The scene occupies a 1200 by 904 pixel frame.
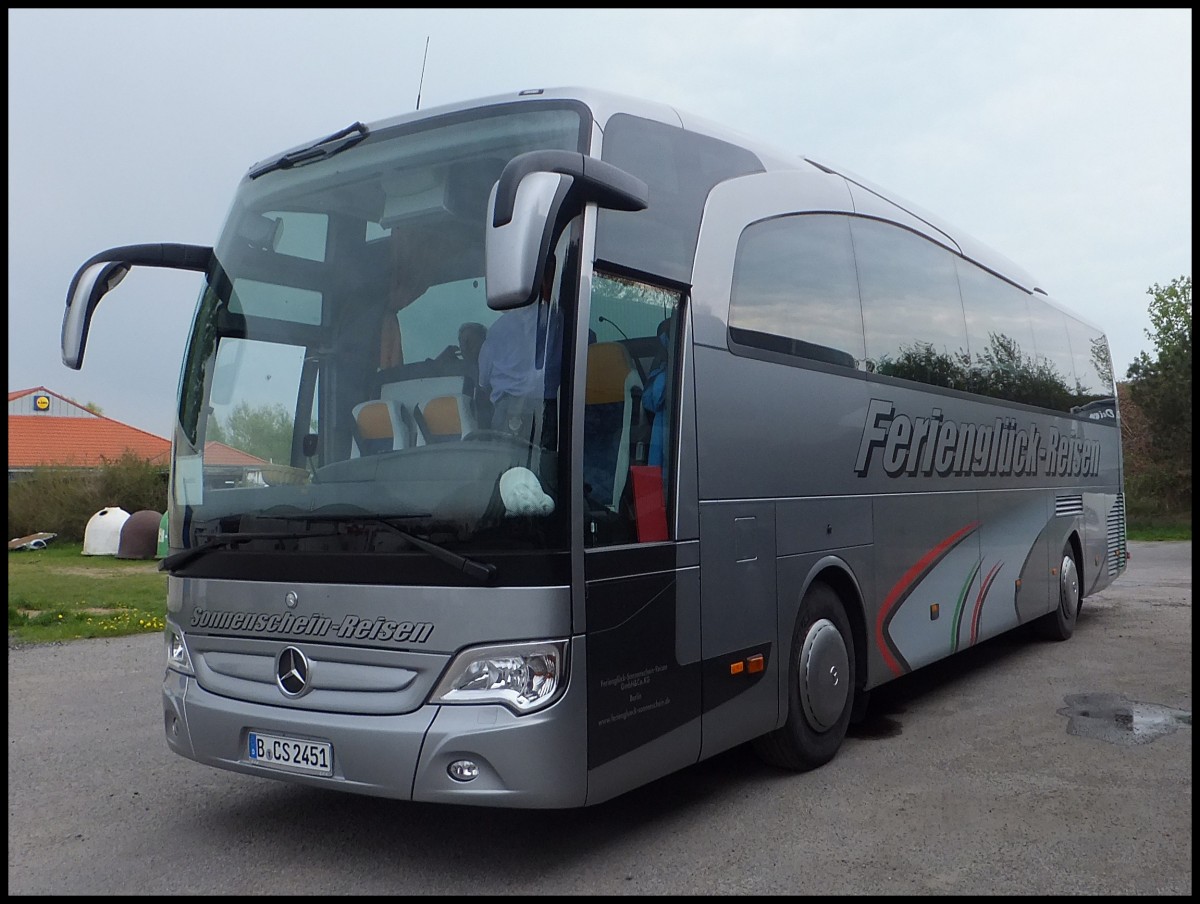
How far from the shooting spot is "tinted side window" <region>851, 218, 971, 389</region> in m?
7.42

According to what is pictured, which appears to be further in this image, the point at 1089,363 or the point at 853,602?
the point at 1089,363

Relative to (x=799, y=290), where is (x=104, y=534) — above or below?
below

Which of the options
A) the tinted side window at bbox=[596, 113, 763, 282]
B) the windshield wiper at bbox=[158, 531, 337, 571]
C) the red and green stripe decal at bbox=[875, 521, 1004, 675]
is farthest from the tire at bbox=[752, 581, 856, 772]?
the windshield wiper at bbox=[158, 531, 337, 571]

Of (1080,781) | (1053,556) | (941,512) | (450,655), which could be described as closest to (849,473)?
(941,512)

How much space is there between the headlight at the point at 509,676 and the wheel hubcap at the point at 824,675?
86.9 inches

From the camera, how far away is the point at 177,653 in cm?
539

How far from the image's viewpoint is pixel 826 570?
6586 mm

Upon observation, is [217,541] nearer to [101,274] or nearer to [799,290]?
[101,274]

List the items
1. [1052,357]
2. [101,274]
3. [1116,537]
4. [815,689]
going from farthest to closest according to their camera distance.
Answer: [1116,537] < [1052,357] < [815,689] < [101,274]

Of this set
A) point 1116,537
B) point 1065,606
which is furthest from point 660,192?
point 1116,537

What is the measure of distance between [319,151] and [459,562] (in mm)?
2367

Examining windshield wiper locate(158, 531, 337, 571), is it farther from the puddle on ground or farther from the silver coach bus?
the puddle on ground

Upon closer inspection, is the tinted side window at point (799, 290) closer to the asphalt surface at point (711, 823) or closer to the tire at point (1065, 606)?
the asphalt surface at point (711, 823)

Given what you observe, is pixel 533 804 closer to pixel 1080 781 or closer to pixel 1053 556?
pixel 1080 781
